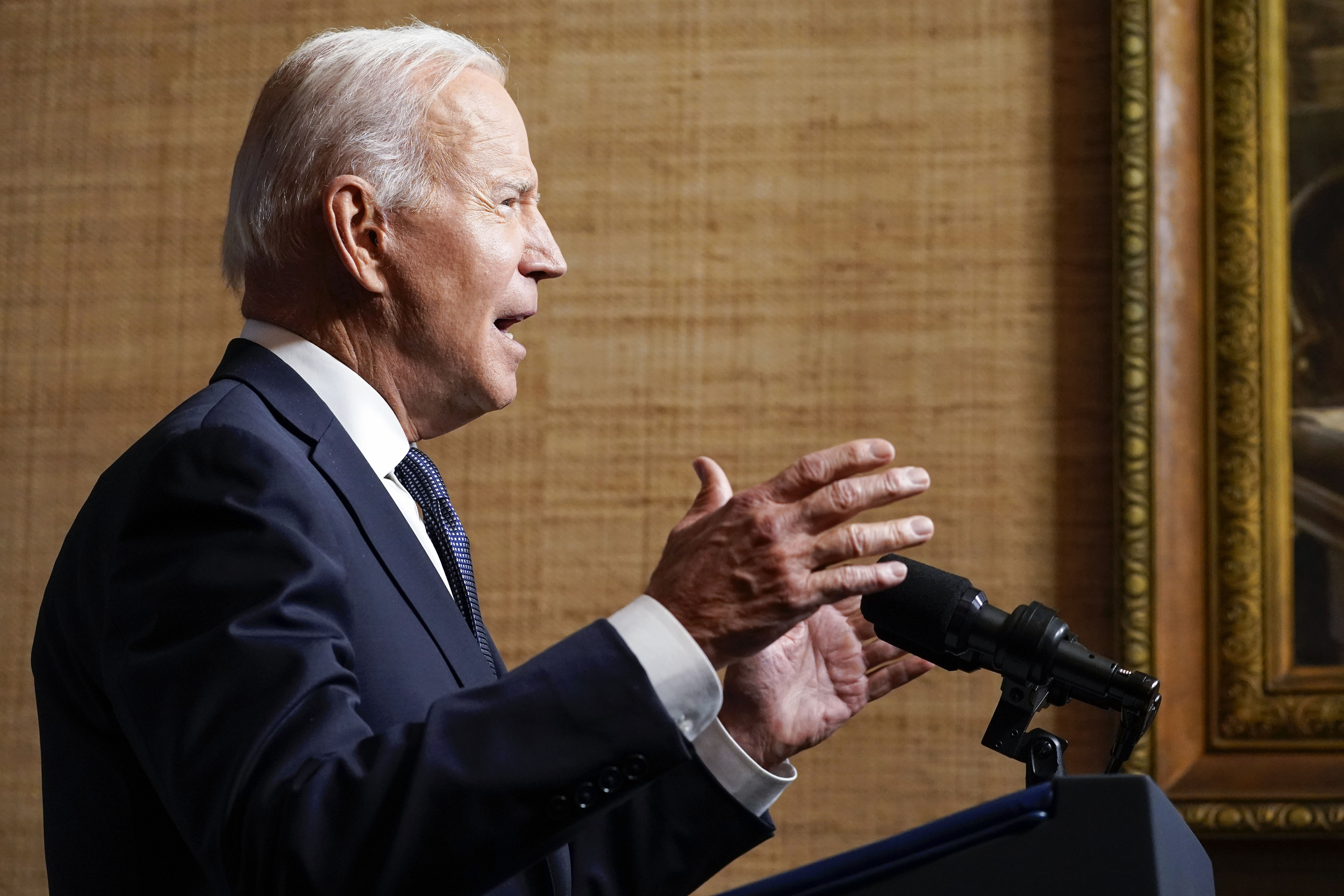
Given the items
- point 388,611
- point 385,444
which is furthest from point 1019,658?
point 385,444

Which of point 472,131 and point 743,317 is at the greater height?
point 472,131

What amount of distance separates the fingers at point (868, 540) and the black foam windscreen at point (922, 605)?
0.54 ft

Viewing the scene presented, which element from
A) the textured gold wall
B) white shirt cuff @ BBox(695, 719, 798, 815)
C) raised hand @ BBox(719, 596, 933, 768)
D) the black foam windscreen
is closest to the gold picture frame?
the textured gold wall

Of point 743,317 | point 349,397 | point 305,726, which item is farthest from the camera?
point 743,317

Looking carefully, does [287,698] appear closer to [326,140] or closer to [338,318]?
[338,318]

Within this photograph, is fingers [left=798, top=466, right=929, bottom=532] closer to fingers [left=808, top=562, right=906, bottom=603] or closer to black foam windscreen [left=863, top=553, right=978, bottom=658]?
fingers [left=808, top=562, right=906, bottom=603]

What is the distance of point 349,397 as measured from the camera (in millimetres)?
1359

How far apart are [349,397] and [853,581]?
0.62m

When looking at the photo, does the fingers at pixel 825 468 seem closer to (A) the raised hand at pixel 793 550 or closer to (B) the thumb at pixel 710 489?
(A) the raised hand at pixel 793 550

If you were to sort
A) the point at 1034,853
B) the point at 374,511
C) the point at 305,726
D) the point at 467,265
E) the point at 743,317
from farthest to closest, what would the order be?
the point at 743,317 < the point at 467,265 < the point at 374,511 < the point at 305,726 < the point at 1034,853

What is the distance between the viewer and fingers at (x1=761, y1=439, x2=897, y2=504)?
97cm

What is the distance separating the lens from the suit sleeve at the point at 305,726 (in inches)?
35.9

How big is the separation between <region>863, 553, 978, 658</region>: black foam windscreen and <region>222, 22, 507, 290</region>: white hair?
25.9 inches

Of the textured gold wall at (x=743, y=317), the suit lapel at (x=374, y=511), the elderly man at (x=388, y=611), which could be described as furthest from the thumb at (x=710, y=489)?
the textured gold wall at (x=743, y=317)
